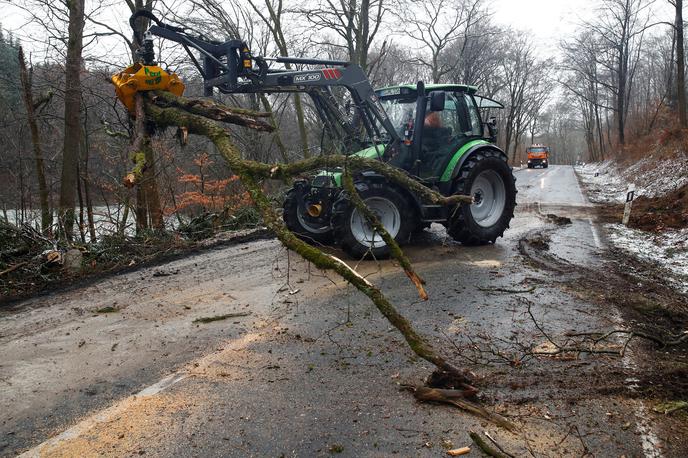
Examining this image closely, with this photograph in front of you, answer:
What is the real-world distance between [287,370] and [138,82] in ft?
11.2

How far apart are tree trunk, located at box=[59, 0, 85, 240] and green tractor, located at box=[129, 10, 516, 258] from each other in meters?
3.62

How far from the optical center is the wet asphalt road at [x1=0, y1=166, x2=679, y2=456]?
2994 mm

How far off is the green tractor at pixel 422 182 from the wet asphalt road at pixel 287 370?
0.92 m

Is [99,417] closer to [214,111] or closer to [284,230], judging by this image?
[284,230]

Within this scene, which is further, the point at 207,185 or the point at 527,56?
the point at 527,56

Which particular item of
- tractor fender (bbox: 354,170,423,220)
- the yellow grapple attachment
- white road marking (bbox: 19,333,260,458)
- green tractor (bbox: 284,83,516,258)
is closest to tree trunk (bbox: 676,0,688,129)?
green tractor (bbox: 284,83,516,258)

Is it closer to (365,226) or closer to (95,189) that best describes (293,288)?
(365,226)

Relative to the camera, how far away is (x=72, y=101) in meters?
9.65

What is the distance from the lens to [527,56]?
138ft

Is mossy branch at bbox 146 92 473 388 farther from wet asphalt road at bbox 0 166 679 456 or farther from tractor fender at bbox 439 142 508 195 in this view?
tractor fender at bbox 439 142 508 195

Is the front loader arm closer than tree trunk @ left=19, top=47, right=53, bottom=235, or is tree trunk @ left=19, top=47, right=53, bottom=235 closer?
the front loader arm

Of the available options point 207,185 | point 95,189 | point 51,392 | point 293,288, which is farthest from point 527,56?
point 51,392

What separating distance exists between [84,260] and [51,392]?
449 cm

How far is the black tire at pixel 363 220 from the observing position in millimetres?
6809
